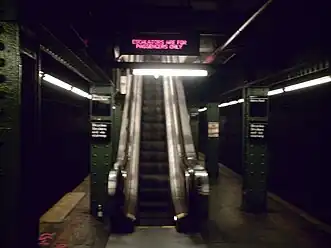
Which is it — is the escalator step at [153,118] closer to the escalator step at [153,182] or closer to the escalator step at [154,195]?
the escalator step at [153,182]

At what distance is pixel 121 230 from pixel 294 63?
4114 millimetres

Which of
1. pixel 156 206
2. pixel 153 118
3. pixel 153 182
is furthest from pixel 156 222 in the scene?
pixel 153 118

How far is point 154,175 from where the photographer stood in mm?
10602

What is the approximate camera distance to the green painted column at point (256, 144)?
10086 mm

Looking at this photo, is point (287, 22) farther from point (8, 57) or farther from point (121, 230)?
point (121, 230)

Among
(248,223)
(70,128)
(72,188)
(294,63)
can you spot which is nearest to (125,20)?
(294,63)

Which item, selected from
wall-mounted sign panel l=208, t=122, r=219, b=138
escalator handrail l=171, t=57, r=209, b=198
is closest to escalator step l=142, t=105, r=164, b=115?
escalator handrail l=171, t=57, r=209, b=198

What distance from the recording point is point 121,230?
26.8ft

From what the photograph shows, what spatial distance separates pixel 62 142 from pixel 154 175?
2761 mm

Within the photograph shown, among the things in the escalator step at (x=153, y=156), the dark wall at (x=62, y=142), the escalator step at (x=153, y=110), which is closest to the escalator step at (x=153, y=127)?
the escalator step at (x=153, y=110)

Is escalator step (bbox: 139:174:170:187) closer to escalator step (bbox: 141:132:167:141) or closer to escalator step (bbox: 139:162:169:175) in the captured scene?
escalator step (bbox: 139:162:169:175)

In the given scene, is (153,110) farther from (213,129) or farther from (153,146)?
(213,129)

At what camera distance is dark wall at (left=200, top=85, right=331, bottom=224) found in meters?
8.61

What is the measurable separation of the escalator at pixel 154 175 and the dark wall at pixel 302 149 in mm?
2861
